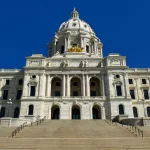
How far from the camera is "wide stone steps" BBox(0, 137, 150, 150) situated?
20.0 m

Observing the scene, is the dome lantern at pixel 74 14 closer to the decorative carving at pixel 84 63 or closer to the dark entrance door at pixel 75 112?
the decorative carving at pixel 84 63

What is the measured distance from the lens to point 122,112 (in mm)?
54906

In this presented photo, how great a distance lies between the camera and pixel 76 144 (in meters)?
21.1

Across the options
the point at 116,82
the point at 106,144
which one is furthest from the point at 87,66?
the point at 106,144

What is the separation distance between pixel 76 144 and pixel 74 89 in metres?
42.4

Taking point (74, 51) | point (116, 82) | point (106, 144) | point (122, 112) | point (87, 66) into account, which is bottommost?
point (106, 144)

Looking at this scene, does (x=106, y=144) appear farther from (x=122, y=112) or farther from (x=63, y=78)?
(x=63, y=78)

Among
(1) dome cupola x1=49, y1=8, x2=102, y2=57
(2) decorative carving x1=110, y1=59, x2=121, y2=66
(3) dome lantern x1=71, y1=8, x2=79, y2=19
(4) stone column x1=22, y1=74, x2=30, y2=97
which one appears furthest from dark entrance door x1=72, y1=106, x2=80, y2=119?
(3) dome lantern x1=71, y1=8, x2=79, y2=19

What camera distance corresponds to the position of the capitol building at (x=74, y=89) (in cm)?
5581

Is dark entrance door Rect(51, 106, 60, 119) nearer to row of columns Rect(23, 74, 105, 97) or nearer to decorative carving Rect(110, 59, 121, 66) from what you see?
row of columns Rect(23, 74, 105, 97)

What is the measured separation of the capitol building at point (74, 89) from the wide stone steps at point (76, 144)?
30.3 meters

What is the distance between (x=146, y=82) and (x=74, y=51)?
1058 inches

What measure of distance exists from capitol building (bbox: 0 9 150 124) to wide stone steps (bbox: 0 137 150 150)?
99.4 ft

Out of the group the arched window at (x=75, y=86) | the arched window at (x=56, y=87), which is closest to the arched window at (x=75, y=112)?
the arched window at (x=75, y=86)
